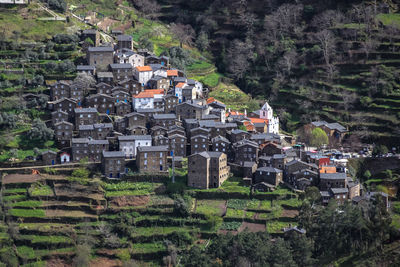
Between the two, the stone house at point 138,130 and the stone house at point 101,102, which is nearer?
A: the stone house at point 138,130

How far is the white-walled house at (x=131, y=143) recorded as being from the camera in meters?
88.7

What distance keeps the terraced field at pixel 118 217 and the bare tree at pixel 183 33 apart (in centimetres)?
3603

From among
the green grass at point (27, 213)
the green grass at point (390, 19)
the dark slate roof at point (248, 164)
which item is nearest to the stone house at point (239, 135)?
the dark slate roof at point (248, 164)

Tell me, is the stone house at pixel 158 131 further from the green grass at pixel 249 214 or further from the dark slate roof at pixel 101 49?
the dark slate roof at pixel 101 49

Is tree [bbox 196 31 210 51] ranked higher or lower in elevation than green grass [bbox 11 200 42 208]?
higher

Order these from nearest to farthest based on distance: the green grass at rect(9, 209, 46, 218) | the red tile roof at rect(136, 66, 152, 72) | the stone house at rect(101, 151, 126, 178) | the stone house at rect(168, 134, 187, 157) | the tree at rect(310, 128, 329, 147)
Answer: the green grass at rect(9, 209, 46, 218) → the stone house at rect(101, 151, 126, 178) → the stone house at rect(168, 134, 187, 157) → the tree at rect(310, 128, 329, 147) → the red tile roof at rect(136, 66, 152, 72)

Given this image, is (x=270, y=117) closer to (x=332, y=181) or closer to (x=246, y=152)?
(x=246, y=152)

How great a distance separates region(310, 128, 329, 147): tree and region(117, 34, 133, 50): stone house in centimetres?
2520

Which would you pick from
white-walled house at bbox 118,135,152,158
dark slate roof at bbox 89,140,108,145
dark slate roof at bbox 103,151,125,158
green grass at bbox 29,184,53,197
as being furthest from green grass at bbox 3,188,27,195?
white-walled house at bbox 118,135,152,158

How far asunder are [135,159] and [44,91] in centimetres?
1494

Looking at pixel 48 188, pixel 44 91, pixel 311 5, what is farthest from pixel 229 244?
pixel 311 5

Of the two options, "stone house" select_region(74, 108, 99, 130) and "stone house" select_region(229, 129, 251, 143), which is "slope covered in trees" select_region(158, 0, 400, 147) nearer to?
"stone house" select_region(229, 129, 251, 143)

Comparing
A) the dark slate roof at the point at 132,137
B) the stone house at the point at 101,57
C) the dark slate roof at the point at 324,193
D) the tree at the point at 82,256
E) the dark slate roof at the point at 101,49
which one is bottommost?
the tree at the point at 82,256

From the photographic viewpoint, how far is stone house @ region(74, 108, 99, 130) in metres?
91.2
